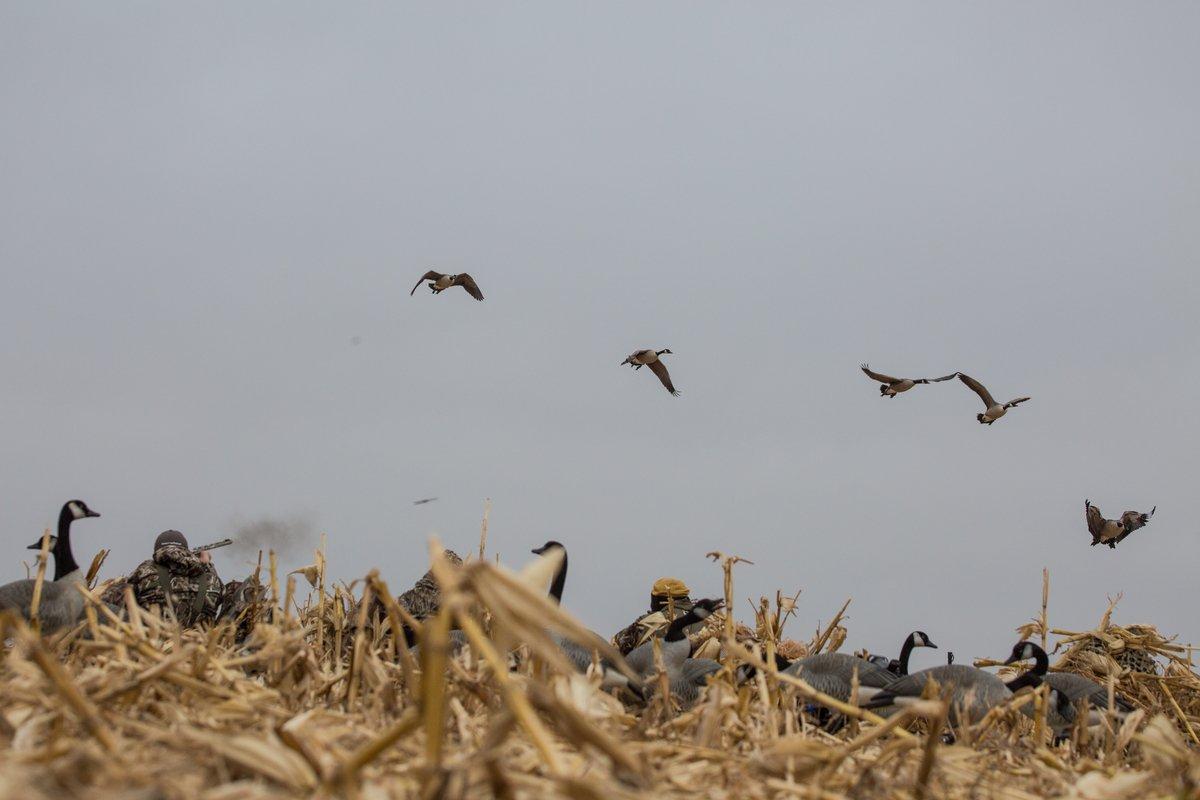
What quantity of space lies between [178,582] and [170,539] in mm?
838

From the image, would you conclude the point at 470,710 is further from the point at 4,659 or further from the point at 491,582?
the point at 491,582

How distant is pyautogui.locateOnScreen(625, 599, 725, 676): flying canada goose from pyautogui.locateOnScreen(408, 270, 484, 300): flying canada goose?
1052cm

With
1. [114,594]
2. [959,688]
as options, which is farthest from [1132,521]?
[114,594]

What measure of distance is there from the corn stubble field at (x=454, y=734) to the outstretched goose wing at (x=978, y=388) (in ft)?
39.3

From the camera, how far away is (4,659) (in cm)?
532

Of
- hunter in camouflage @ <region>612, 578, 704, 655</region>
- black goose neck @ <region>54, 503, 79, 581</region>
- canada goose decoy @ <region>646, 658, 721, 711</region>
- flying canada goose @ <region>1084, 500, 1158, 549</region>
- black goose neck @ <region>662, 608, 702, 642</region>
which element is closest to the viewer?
canada goose decoy @ <region>646, 658, 721, 711</region>

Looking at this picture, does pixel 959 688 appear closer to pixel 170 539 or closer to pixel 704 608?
pixel 704 608

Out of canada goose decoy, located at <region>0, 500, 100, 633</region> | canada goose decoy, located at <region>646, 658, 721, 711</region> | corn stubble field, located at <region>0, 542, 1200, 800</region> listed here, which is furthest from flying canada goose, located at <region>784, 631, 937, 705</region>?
canada goose decoy, located at <region>0, 500, 100, 633</region>

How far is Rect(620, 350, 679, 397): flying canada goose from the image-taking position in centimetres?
2075

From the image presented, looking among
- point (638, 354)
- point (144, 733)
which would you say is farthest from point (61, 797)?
point (638, 354)

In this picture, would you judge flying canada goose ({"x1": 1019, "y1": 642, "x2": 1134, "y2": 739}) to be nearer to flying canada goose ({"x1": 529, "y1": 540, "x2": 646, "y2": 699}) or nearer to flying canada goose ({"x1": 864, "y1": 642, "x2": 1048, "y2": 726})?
flying canada goose ({"x1": 864, "y1": 642, "x2": 1048, "y2": 726})

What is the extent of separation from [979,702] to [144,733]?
7043 millimetres

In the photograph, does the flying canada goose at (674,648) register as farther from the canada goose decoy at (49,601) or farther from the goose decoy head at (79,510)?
the goose decoy head at (79,510)

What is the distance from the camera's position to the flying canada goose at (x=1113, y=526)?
61.8 feet
